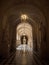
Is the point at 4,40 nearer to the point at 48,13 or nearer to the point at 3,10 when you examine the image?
the point at 3,10

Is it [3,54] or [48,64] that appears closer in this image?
[48,64]

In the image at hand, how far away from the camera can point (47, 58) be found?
1642cm

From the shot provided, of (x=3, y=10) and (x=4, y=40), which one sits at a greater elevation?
(x=3, y=10)

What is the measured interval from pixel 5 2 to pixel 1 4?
373mm

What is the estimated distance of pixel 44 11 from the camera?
16.8 meters

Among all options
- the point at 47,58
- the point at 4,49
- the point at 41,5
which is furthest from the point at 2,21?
the point at 47,58

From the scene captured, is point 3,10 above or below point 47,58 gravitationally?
above

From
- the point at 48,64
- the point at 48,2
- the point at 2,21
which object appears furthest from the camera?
the point at 2,21

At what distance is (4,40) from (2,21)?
1679 millimetres

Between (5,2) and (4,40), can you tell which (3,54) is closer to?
(4,40)

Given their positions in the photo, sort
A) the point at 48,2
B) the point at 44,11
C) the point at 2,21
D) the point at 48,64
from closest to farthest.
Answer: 1. the point at 48,64
2. the point at 48,2
3. the point at 44,11
4. the point at 2,21

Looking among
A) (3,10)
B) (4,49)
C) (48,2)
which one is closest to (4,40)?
(4,49)

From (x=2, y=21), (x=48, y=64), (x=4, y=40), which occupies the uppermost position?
(x=2, y=21)

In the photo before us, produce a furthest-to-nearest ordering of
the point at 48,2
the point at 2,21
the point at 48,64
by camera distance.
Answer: the point at 2,21 < the point at 48,2 < the point at 48,64
